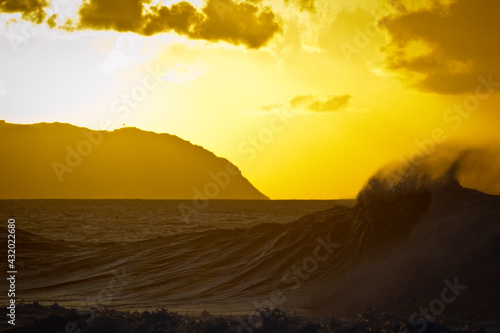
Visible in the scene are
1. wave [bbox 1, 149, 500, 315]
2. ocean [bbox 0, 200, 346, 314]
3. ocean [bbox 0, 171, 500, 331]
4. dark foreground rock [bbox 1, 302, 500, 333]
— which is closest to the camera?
dark foreground rock [bbox 1, 302, 500, 333]

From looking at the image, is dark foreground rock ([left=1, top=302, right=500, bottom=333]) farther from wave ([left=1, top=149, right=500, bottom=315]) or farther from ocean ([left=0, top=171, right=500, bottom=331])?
wave ([left=1, top=149, right=500, bottom=315])

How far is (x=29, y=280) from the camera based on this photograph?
17.6m

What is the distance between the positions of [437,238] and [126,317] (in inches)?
335

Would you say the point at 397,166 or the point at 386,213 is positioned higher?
the point at 397,166

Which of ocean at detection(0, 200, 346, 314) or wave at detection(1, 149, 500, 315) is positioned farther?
ocean at detection(0, 200, 346, 314)

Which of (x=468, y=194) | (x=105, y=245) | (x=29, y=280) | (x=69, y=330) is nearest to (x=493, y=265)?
(x=468, y=194)

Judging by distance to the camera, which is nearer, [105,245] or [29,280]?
[29,280]

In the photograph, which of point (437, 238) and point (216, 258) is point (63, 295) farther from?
point (437, 238)

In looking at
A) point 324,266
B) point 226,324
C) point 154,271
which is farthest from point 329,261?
point 226,324

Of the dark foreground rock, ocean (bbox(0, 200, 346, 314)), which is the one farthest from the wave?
the dark foreground rock

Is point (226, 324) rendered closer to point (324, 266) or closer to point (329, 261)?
point (324, 266)

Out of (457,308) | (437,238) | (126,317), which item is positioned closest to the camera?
(126,317)

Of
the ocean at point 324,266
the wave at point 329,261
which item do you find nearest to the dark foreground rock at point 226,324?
the ocean at point 324,266

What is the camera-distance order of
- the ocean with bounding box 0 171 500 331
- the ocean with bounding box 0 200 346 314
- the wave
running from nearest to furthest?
Result: the ocean with bounding box 0 171 500 331 → the wave → the ocean with bounding box 0 200 346 314
